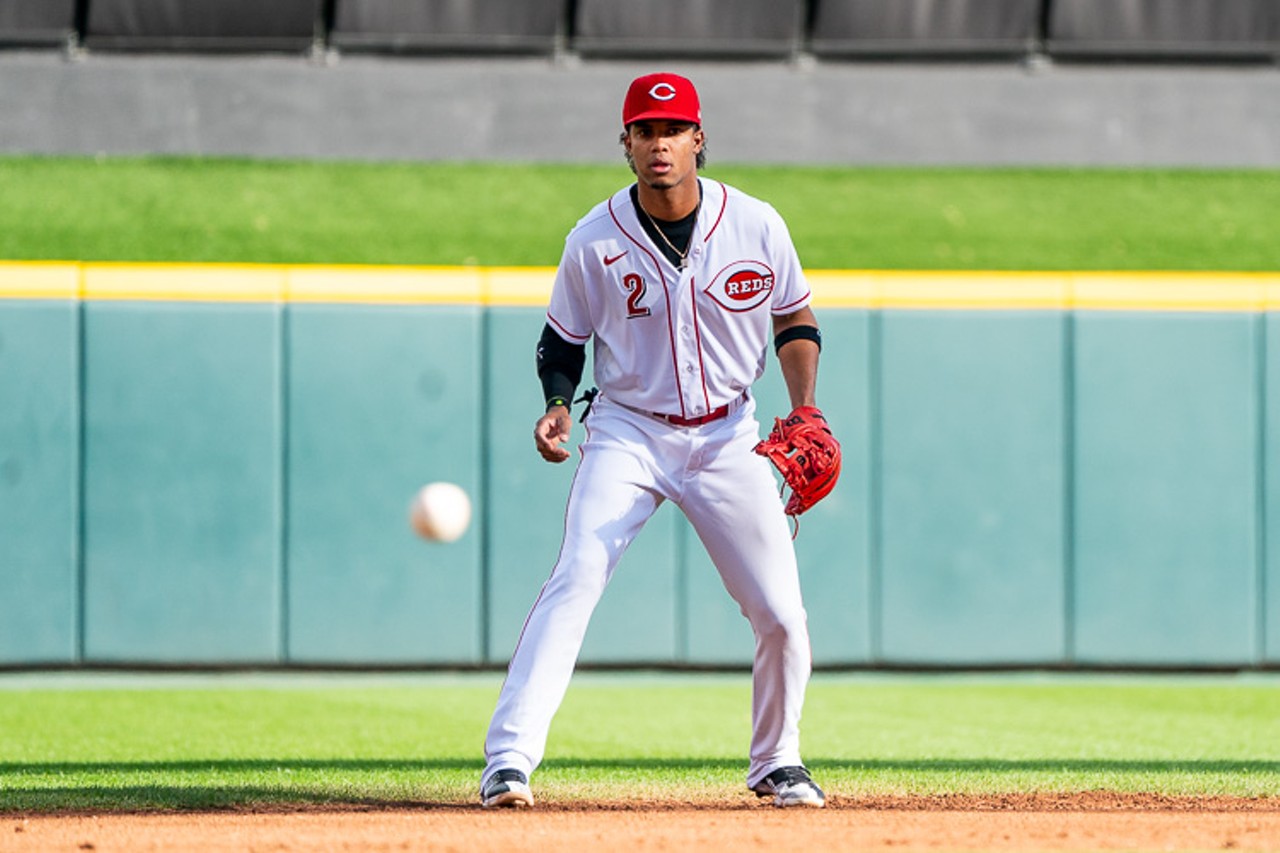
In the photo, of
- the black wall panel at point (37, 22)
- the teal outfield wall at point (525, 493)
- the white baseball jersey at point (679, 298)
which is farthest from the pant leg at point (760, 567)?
the black wall panel at point (37, 22)

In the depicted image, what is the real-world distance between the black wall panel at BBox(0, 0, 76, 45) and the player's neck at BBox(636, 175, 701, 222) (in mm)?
8879

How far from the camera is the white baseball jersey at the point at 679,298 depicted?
13.8ft

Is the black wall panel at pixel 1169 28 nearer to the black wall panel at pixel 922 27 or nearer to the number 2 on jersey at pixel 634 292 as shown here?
the black wall panel at pixel 922 27

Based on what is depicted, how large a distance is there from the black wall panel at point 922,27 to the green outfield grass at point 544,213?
958 mm

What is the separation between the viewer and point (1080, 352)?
343 inches

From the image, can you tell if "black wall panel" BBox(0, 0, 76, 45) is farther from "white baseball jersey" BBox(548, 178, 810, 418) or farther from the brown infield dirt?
the brown infield dirt

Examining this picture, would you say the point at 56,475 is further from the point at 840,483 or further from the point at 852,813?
the point at 852,813

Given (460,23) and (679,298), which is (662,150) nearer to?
(679,298)

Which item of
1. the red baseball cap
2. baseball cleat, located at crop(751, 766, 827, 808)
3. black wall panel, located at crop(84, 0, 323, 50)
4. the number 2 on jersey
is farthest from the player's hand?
black wall panel, located at crop(84, 0, 323, 50)

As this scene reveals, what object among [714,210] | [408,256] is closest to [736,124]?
[408,256]

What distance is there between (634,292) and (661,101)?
1.45 ft

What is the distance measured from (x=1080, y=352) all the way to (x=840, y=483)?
1329 millimetres

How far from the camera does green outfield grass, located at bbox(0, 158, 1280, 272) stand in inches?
407

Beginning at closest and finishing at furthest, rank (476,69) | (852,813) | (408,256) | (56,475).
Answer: (852,813) → (56,475) → (408,256) → (476,69)
